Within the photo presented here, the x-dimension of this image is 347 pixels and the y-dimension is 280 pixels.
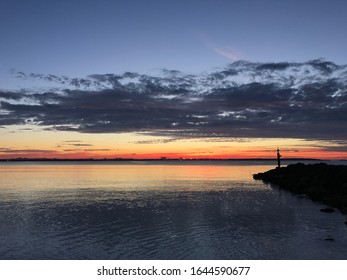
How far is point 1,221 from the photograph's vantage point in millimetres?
30328

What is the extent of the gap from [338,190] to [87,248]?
30.6m

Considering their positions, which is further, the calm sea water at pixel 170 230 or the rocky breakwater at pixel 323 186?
the rocky breakwater at pixel 323 186

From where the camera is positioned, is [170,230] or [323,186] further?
[323,186]

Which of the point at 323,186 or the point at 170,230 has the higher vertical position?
the point at 323,186

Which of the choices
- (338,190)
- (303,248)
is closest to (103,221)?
(303,248)

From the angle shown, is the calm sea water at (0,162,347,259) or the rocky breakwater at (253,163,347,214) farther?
the rocky breakwater at (253,163,347,214)

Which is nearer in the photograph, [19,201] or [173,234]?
[173,234]

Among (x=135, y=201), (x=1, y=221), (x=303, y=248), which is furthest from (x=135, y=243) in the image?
(x=135, y=201)

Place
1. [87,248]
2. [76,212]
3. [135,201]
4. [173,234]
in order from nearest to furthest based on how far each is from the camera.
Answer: [87,248] → [173,234] → [76,212] → [135,201]

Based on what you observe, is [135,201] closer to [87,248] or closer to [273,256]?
[87,248]
